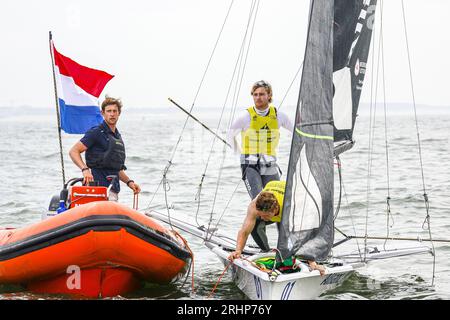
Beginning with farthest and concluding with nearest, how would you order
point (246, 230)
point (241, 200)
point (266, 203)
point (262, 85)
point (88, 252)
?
point (241, 200) → point (262, 85) → point (246, 230) → point (266, 203) → point (88, 252)

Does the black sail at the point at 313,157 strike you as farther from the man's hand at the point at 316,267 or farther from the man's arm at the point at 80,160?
the man's arm at the point at 80,160

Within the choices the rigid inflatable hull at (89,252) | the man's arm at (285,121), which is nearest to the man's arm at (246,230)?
the rigid inflatable hull at (89,252)

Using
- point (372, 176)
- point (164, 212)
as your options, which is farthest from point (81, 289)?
point (372, 176)

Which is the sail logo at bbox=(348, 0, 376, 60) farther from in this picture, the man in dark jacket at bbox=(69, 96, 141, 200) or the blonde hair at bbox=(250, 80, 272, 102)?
the man in dark jacket at bbox=(69, 96, 141, 200)

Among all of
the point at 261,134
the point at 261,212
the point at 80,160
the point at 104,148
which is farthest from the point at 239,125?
the point at 80,160

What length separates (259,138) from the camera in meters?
7.70

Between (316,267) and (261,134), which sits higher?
(261,134)

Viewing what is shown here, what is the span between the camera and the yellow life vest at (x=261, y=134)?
7660mm

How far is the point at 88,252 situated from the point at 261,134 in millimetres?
2183

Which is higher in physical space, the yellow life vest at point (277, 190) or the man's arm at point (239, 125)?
the man's arm at point (239, 125)

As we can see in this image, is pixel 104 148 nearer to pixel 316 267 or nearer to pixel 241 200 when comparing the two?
pixel 316 267

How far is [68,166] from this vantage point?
21906 millimetres

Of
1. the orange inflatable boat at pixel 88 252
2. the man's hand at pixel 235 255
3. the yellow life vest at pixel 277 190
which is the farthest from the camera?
the yellow life vest at pixel 277 190

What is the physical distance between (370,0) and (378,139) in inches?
935
